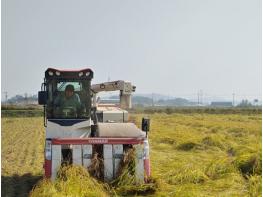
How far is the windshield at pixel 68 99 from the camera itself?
30.4ft

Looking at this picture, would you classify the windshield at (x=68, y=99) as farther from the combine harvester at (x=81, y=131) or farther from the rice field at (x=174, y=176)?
the rice field at (x=174, y=176)

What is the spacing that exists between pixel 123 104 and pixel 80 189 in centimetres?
296

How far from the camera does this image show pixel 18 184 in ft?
31.3

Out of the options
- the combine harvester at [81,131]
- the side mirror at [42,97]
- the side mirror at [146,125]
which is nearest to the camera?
the combine harvester at [81,131]

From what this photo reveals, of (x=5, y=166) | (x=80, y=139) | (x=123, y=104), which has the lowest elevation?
(x=5, y=166)

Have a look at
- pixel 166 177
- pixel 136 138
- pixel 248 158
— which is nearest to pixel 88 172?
pixel 136 138

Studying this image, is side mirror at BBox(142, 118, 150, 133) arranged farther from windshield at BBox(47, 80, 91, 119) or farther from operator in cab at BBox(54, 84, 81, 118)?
operator in cab at BBox(54, 84, 81, 118)

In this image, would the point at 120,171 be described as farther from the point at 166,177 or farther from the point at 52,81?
the point at 52,81

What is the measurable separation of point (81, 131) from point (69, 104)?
629mm

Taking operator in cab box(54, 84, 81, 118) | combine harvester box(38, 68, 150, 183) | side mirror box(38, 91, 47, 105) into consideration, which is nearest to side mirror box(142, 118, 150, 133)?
combine harvester box(38, 68, 150, 183)

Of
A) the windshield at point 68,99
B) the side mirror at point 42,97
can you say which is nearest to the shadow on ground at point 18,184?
the windshield at point 68,99

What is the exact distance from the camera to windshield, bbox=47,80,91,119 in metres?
9.27

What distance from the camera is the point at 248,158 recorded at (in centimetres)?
1066

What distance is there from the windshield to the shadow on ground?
1595 millimetres
